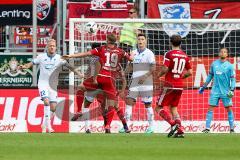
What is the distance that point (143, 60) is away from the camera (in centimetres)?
2117

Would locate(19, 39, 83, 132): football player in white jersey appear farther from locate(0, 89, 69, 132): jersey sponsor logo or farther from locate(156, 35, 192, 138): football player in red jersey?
locate(156, 35, 192, 138): football player in red jersey

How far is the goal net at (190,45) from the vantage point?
72.6 ft

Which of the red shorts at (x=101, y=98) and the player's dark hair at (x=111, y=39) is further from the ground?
the player's dark hair at (x=111, y=39)

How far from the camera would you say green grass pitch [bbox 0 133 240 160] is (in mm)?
13789

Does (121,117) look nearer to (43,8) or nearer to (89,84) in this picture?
(89,84)

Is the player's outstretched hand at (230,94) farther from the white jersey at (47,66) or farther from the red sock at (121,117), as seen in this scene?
the white jersey at (47,66)

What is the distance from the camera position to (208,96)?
2252 cm

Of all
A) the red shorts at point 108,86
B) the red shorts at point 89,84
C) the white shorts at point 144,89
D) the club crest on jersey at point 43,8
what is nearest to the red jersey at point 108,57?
the red shorts at point 108,86

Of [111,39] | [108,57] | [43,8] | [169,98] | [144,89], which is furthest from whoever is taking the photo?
[43,8]

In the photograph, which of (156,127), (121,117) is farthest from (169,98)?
(156,127)

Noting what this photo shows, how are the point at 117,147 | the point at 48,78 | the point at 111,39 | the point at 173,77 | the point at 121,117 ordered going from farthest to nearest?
the point at 48,78
the point at 121,117
the point at 111,39
the point at 173,77
the point at 117,147

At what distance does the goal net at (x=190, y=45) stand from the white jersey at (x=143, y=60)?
1.57ft

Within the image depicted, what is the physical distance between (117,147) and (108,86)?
17.4ft

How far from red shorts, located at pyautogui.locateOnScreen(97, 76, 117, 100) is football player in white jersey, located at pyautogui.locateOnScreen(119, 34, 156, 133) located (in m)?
0.78
